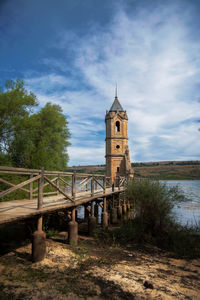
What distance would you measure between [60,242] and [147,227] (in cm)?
589

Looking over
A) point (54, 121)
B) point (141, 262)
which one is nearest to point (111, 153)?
point (54, 121)

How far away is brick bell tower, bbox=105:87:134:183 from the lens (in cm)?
3400

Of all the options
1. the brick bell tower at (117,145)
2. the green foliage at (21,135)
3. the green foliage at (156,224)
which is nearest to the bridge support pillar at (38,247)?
the green foliage at (156,224)

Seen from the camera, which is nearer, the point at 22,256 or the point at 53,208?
the point at 22,256

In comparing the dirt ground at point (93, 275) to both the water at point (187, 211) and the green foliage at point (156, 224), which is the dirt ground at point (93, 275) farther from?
the water at point (187, 211)

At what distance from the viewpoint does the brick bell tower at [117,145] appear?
112 ft

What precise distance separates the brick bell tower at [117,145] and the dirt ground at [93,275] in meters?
25.3

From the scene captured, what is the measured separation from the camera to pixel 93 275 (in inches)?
239

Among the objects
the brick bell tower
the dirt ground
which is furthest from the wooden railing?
the brick bell tower

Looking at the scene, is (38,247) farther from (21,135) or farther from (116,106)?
(116,106)

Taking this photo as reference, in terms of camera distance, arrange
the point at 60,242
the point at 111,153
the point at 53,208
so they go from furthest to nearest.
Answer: the point at 111,153 < the point at 60,242 < the point at 53,208

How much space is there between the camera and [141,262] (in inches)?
313

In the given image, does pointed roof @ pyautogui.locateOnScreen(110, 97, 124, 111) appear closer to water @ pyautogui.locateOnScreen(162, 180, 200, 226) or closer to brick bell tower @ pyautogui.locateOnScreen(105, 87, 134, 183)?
brick bell tower @ pyautogui.locateOnScreen(105, 87, 134, 183)

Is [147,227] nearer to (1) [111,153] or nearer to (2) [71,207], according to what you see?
(2) [71,207]
